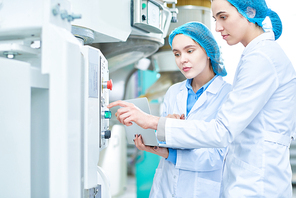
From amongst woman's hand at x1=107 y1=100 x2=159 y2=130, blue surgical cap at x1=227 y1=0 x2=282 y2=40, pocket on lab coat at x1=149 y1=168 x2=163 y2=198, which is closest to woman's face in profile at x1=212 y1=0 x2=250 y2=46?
blue surgical cap at x1=227 y1=0 x2=282 y2=40

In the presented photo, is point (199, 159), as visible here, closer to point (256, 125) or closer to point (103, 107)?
point (256, 125)

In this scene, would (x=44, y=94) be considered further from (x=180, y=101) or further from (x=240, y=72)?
(x=180, y=101)

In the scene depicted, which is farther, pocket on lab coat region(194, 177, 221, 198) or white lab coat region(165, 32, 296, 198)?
pocket on lab coat region(194, 177, 221, 198)

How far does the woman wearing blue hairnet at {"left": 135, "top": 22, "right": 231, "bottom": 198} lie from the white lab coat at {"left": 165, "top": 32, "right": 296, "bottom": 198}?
257mm

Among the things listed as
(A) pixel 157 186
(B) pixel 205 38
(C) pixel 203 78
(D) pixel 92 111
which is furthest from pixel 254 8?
(A) pixel 157 186

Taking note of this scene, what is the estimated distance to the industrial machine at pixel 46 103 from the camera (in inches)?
22.0

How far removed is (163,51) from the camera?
2439 mm

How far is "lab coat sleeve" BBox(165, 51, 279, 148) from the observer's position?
2.64ft

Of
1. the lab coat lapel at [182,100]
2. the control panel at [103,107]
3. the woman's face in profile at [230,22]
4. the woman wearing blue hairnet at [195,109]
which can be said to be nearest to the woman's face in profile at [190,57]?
the woman wearing blue hairnet at [195,109]

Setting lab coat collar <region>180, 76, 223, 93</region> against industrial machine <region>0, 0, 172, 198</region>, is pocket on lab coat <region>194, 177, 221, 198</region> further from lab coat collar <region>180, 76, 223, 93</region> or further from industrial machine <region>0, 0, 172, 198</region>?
industrial machine <region>0, 0, 172, 198</region>

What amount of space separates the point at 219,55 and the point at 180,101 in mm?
268

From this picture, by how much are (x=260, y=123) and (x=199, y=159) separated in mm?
342

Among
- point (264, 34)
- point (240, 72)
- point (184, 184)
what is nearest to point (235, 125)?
point (240, 72)

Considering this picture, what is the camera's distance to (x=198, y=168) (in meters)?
1.11
